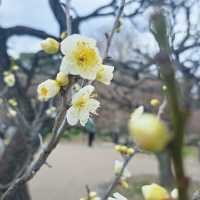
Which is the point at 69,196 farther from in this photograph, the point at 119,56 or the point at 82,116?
the point at 82,116

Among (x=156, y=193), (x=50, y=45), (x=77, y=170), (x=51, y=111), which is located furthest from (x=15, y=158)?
(x=77, y=170)

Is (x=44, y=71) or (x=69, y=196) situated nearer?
(x=44, y=71)

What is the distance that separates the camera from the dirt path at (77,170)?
4.45 metres

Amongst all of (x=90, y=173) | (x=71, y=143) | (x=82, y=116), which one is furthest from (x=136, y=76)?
(x=71, y=143)

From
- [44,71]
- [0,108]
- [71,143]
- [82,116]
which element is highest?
[82,116]

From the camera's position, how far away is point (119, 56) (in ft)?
15.7

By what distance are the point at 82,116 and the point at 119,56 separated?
13.8ft

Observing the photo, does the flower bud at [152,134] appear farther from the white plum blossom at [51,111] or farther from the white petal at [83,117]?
the white plum blossom at [51,111]

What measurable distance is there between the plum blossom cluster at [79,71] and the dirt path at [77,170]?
314cm

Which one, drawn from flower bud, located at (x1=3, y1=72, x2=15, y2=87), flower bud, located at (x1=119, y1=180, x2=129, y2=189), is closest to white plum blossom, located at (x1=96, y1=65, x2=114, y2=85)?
flower bud, located at (x1=119, y1=180, x2=129, y2=189)

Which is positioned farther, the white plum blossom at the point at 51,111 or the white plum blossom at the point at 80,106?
the white plum blossom at the point at 51,111

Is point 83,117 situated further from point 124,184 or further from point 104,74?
point 124,184

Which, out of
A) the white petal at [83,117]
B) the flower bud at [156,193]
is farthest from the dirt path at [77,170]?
the flower bud at [156,193]

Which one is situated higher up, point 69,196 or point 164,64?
point 164,64
